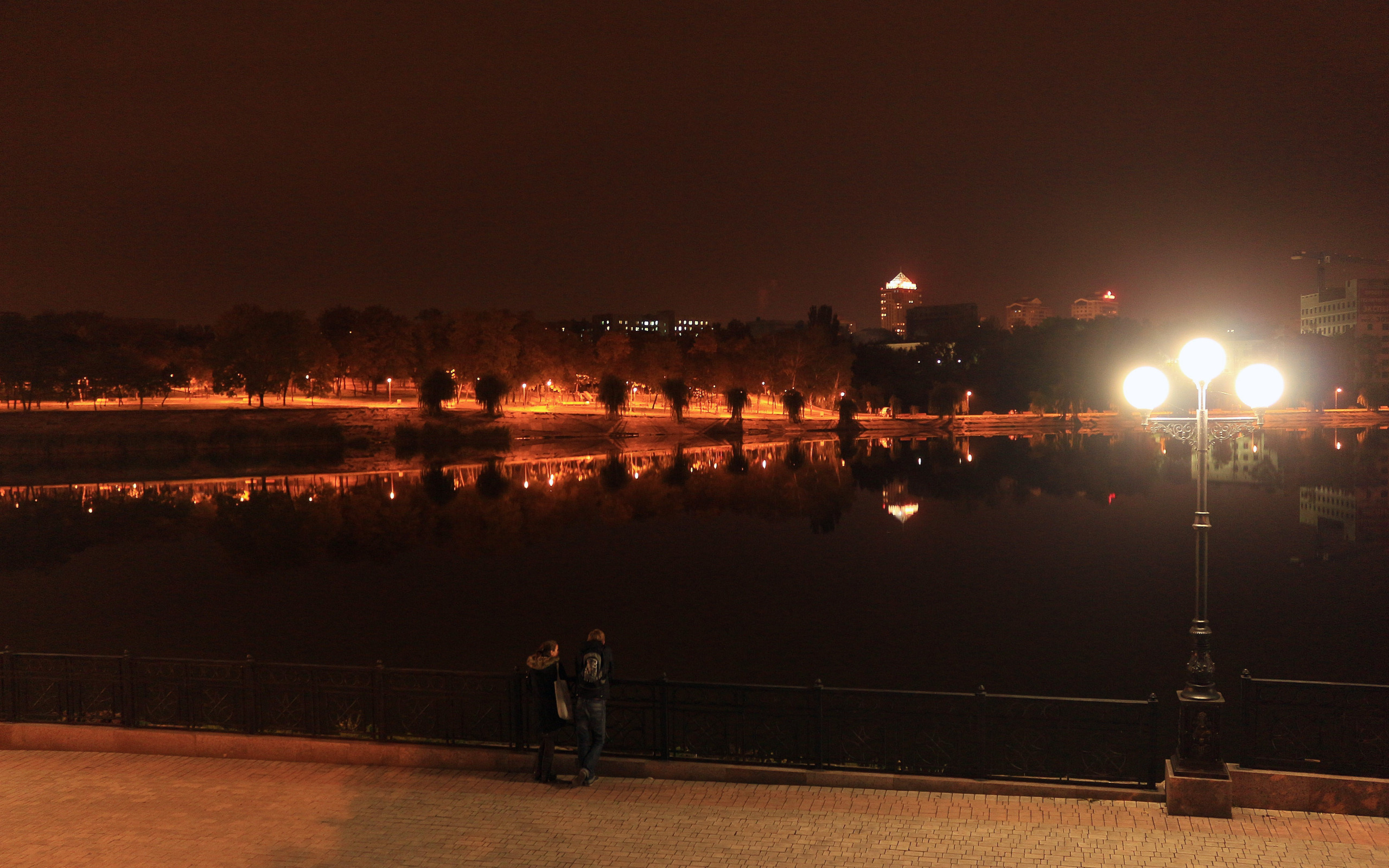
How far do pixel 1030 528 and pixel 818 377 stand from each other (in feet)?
332

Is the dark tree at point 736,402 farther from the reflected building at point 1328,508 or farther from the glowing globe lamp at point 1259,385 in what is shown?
the glowing globe lamp at point 1259,385

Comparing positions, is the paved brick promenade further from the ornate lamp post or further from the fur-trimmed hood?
the fur-trimmed hood

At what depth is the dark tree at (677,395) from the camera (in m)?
123

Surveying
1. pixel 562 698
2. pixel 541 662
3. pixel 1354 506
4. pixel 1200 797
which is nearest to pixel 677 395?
pixel 1354 506

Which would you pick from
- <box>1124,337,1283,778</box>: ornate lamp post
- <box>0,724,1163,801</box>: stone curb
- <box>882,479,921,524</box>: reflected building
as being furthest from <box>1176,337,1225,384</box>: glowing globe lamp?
<box>882,479,921,524</box>: reflected building

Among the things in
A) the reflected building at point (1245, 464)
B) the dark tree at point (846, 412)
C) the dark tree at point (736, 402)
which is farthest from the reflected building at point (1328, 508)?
the dark tree at point (736, 402)

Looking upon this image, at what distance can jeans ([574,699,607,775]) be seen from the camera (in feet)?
35.1

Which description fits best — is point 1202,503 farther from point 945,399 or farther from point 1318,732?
point 945,399

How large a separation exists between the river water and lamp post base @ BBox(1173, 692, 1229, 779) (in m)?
10.4

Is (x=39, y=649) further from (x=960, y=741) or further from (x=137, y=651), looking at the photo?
(x=960, y=741)

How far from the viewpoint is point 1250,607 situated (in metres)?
27.6

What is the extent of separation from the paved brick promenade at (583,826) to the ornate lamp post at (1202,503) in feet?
2.05

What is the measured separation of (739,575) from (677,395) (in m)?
89.1

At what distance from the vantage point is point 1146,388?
10930mm
